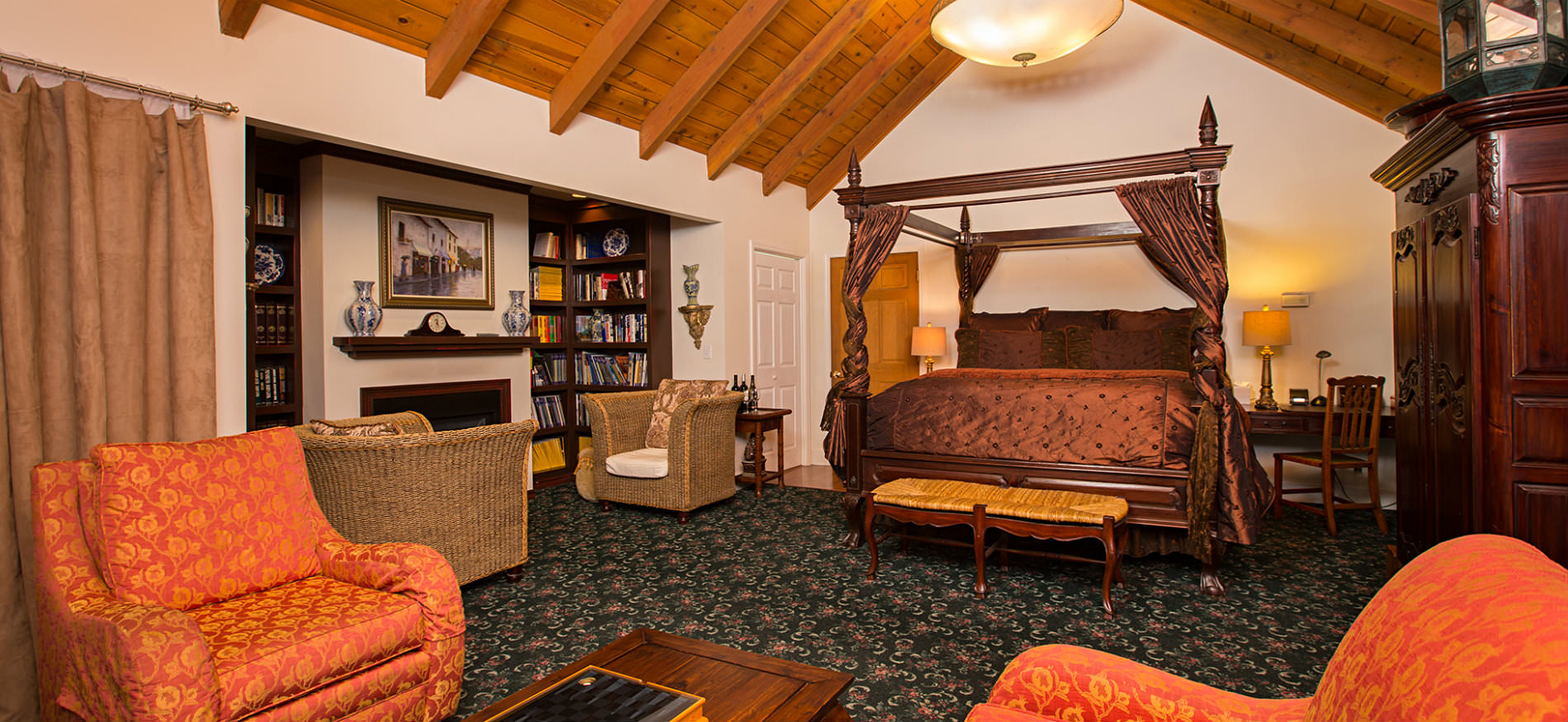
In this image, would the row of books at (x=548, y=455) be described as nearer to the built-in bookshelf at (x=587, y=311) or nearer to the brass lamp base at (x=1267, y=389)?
the built-in bookshelf at (x=587, y=311)

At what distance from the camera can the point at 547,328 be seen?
6.41 meters

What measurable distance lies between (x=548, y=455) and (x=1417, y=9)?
19.8 ft

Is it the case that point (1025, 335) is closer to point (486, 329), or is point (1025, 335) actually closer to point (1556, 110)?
point (1556, 110)

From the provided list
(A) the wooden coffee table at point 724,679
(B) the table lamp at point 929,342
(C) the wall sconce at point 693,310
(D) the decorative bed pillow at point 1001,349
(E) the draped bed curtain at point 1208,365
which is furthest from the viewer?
(B) the table lamp at point 929,342

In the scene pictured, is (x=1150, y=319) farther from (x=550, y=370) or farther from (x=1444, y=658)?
(x=1444, y=658)

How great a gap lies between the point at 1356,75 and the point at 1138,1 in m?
1.58

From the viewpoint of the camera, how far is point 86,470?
219cm

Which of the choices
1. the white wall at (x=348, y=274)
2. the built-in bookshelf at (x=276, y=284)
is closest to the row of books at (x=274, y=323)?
the built-in bookshelf at (x=276, y=284)

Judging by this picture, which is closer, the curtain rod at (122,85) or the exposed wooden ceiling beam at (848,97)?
the curtain rod at (122,85)

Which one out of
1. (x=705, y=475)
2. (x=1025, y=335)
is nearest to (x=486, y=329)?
(x=705, y=475)

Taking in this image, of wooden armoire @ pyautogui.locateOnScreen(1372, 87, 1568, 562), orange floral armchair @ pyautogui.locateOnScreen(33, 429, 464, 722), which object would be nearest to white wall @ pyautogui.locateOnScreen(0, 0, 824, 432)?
orange floral armchair @ pyautogui.locateOnScreen(33, 429, 464, 722)

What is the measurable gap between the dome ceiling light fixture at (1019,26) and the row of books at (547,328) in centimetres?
391

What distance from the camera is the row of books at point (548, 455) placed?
243 inches

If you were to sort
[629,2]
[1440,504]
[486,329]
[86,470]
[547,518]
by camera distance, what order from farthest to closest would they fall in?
[486,329] → [547,518] → [629,2] → [1440,504] → [86,470]
